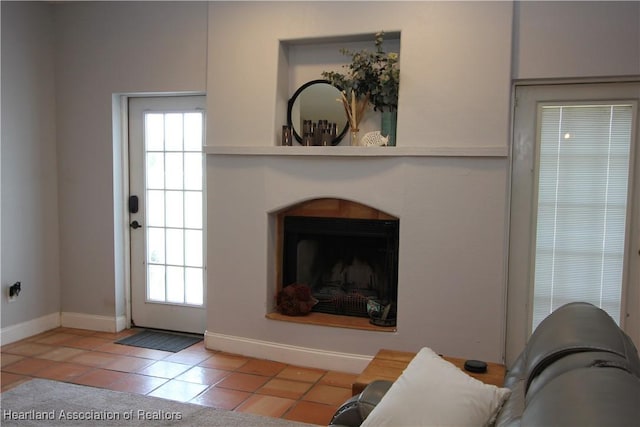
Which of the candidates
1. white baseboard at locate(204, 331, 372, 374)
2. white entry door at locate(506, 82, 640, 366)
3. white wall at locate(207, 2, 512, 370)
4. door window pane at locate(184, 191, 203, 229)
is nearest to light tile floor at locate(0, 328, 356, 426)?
white baseboard at locate(204, 331, 372, 374)

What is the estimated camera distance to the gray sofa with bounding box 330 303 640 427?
1053 millimetres

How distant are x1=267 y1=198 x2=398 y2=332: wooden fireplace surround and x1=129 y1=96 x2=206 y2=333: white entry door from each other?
0.72 metres

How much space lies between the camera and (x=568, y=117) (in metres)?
3.47

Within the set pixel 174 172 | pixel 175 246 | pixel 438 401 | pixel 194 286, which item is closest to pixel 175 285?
pixel 194 286

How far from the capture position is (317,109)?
399 cm

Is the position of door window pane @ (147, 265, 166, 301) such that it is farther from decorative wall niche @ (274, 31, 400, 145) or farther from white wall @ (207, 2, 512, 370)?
decorative wall niche @ (274, 31, 400, 145)

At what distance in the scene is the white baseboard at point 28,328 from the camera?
4.20 m

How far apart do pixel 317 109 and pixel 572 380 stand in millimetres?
3043

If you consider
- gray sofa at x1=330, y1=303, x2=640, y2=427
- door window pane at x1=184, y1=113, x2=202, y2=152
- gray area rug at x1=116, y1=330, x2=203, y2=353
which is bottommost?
gray area rug at x1=116, y1=330, x2=203, y2=353

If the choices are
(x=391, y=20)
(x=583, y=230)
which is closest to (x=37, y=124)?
(x=391, y=20)

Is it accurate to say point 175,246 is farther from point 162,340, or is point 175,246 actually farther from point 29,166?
point 29,166

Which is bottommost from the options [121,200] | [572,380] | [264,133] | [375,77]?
[572,380]

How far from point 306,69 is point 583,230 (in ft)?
7.19

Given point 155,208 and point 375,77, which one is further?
point 155,208
